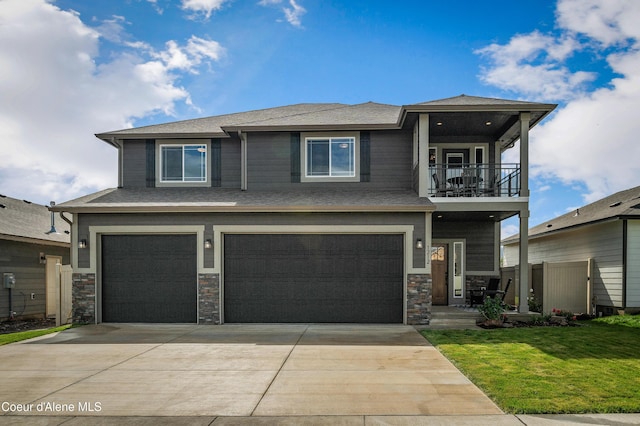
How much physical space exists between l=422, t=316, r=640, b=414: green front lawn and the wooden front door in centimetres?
435

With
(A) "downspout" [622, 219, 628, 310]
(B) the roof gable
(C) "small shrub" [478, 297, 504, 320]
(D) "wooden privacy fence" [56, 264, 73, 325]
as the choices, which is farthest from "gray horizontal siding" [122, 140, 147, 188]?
(A) "downspout" [622, 219, 628, 310]

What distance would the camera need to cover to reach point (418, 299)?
12539mm

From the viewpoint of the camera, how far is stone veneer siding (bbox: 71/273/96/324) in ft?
42.7

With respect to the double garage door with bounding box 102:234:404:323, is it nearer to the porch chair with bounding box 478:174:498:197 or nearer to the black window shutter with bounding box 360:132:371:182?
the black window shutter with bounding box 360:132:371:182

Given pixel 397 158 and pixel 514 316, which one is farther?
pixel 397 158

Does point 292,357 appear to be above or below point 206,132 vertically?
below

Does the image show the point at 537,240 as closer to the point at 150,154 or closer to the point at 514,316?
the point at 514,316

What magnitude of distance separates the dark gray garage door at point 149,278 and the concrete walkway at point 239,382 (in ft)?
6.68

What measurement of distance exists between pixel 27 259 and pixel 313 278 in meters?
9.71

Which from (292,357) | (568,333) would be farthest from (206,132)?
(568,333)

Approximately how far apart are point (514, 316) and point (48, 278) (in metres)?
15.1

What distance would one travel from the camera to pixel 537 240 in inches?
819

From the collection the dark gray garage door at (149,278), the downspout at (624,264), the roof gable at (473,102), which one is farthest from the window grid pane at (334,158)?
the downspout at (624,264)

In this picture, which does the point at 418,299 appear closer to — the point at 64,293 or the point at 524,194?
the point at 524,194
